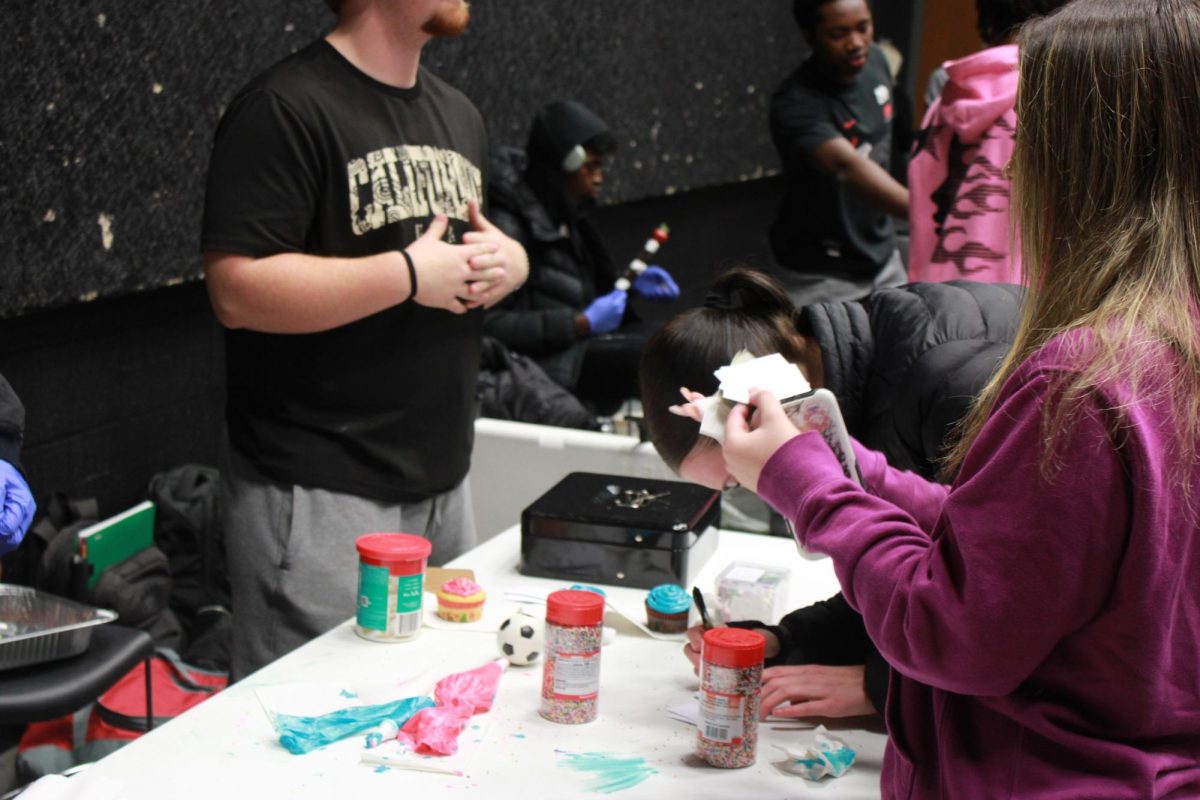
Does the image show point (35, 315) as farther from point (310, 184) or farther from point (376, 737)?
point (376, 737)

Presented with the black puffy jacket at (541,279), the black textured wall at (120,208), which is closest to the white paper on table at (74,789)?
the black textured wall at (120,208)

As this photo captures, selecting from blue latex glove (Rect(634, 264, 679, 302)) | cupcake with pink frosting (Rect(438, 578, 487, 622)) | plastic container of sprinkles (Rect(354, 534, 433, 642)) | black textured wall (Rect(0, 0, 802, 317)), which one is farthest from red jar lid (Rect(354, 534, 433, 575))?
blue latex glove (Rect(634, 264, 679, 302))

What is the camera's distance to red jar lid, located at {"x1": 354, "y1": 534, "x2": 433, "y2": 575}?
167cm

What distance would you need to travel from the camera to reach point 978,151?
249 centimetres

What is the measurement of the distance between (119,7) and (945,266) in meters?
1.70

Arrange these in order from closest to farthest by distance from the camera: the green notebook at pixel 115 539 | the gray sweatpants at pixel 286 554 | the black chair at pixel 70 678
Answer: the black chair at pixel 70 678, the gray sweatpants at pixel 286 554, the green notebook at pixel 115 539

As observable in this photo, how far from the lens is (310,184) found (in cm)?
192

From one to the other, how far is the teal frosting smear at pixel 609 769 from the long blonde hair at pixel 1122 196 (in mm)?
617

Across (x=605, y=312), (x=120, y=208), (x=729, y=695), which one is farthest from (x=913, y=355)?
(x=605, y=312)

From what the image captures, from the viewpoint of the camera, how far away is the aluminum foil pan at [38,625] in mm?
1811

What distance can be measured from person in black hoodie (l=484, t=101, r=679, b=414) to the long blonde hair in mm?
2440

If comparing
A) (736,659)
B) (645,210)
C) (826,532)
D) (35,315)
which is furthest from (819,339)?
(645,210)

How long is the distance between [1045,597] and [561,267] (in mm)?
2680

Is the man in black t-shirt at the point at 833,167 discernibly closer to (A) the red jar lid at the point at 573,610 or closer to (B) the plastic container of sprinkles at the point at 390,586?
(B) the plastic container of sprinkles at the point at 390,586
